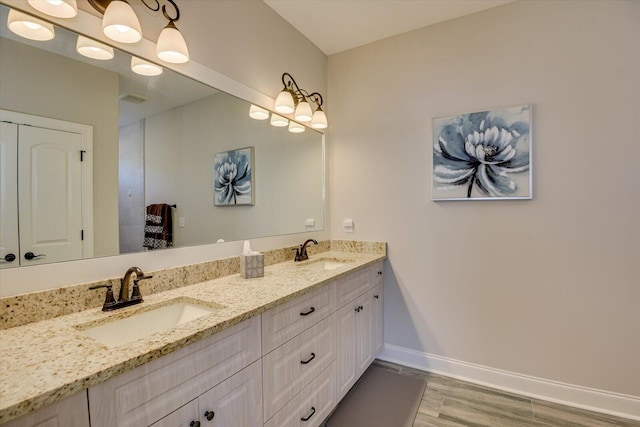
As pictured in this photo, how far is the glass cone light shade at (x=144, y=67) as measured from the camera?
4.57 ft

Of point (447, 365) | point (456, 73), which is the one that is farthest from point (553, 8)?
point (447, 365)

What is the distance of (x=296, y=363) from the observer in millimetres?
1462

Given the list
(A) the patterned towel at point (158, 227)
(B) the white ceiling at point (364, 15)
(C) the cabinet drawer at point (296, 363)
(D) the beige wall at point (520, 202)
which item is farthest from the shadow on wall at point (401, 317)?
(B) the white ceiling at point (364, 15)

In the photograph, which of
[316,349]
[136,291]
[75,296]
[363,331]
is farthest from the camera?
[363,331]

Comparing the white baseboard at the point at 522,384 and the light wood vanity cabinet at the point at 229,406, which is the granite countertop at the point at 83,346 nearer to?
the light wood vanity cabinet at the point at 229,406

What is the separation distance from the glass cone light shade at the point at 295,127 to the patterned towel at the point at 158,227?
4.04 feet

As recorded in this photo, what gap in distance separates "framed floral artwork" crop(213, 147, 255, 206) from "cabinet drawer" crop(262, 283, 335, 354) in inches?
30.5

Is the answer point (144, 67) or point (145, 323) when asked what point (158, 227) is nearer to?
point (145, 323)

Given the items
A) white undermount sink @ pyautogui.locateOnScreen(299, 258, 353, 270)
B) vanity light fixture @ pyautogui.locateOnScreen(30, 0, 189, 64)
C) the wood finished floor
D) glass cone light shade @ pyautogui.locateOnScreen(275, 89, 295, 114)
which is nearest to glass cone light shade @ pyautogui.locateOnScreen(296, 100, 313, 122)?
glass cone light shade @ pyautogui.locateOnScreen(275, 89, 295, 114)

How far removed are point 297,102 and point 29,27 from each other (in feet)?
5.06

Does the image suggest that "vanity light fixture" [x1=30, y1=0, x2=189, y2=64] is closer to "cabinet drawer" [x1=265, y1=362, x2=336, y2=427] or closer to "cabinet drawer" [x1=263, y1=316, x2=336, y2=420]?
"cabinet drawer" [x1=263, y1=316, x2=336, y2=420]

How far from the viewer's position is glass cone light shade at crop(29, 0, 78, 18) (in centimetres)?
109

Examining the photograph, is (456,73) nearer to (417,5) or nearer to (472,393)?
(417,5)

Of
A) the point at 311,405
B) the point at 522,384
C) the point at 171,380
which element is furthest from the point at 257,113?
the point at 522,384
